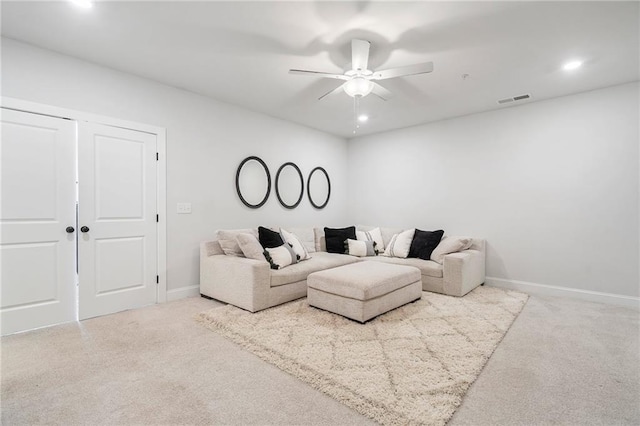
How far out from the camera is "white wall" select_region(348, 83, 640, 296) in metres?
3.60

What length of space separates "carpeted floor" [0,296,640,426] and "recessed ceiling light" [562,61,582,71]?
2.62 m

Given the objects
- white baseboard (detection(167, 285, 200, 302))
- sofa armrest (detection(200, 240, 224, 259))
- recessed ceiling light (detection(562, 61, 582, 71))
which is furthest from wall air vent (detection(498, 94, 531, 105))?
white baseboard (detection(167, 285, 200, 302))

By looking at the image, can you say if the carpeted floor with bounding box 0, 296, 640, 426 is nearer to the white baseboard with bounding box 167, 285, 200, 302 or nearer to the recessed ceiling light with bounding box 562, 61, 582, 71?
the white baseboard with bounding box 167, 285, 200, 302

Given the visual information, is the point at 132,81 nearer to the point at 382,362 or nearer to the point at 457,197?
the point at 382,362

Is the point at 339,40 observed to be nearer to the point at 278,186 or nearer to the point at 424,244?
the point at 278,186

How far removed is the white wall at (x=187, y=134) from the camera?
2.88 m

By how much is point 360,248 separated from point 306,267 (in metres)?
1.34

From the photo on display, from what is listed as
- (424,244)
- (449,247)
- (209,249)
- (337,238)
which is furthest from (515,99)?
(209,249)

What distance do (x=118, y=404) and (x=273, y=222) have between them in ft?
11.0

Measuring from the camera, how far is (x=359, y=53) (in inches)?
103

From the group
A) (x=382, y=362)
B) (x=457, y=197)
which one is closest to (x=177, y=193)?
(x=382, y=362)

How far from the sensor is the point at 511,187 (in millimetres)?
4340

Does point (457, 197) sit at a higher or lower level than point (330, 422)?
higher

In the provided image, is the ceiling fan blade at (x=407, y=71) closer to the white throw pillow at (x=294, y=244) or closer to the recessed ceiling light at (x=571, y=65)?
the recessed ceiling light at (x=571, y=65)
